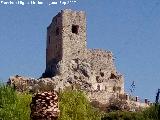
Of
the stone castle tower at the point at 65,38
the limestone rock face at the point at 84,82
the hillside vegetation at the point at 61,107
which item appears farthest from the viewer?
the stone castle tower at the point at 65,38

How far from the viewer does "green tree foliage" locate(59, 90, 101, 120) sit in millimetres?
48812

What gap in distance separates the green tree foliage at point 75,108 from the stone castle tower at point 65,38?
39.5m

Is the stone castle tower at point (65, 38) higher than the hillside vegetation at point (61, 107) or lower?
higher

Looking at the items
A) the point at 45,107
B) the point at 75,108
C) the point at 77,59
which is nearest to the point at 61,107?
the point at 75,108

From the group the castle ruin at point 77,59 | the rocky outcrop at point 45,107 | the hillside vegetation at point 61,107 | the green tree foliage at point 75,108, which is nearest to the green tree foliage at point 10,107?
the hillside vegetation at point 61,107

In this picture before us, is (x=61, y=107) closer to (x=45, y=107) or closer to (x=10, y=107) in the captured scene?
(x=10, y=107)

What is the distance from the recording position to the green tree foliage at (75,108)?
4881 cm

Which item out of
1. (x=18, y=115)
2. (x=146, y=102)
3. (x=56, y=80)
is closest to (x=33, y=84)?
(x=56, y=80)

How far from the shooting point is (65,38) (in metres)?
94.8

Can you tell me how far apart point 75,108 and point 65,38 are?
4515cm

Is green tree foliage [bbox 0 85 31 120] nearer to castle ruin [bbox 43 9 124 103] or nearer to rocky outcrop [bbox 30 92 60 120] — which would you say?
Result: rocky outcrop [bbox 30 92 60 120]

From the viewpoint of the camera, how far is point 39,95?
22500mm

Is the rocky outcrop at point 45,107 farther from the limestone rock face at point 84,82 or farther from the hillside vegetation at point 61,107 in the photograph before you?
the limestone rock face at point 84,82

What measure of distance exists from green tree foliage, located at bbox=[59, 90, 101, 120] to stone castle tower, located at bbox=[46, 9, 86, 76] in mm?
39474
